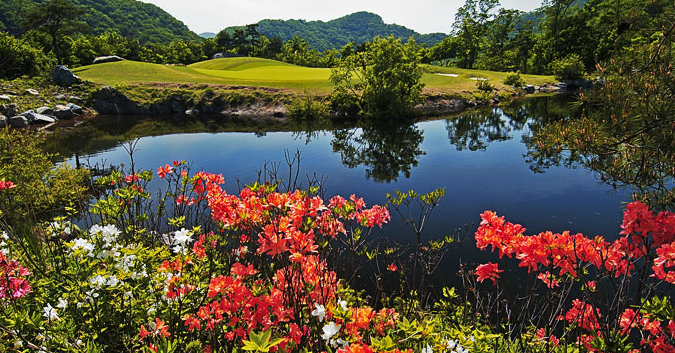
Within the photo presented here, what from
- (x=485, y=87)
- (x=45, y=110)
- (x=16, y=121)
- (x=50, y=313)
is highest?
(x=485, y=87)

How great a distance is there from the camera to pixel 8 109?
22.1 m

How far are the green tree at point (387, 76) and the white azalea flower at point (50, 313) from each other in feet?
79.2

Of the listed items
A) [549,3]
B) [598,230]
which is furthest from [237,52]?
[598,230]

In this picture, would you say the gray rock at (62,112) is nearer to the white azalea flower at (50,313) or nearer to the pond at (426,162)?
the pond at (426,162)

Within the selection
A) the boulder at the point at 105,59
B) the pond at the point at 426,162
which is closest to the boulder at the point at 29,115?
the pond at the point at 426,162

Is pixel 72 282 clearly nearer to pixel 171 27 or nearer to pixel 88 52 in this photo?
pixel 88 52

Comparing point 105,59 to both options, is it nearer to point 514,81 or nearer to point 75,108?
point 75,108

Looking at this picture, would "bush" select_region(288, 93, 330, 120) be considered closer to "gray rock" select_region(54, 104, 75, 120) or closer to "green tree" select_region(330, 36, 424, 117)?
"green tree" select_region(330, 36, 424, 117)

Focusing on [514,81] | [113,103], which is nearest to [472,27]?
[514,81]

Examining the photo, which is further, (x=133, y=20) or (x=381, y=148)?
(x=133, y=20)

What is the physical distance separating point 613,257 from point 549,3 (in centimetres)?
6230

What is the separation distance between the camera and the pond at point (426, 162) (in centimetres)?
866

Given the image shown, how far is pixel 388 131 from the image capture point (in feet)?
69.3

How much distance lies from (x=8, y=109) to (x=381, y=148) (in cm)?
2475
